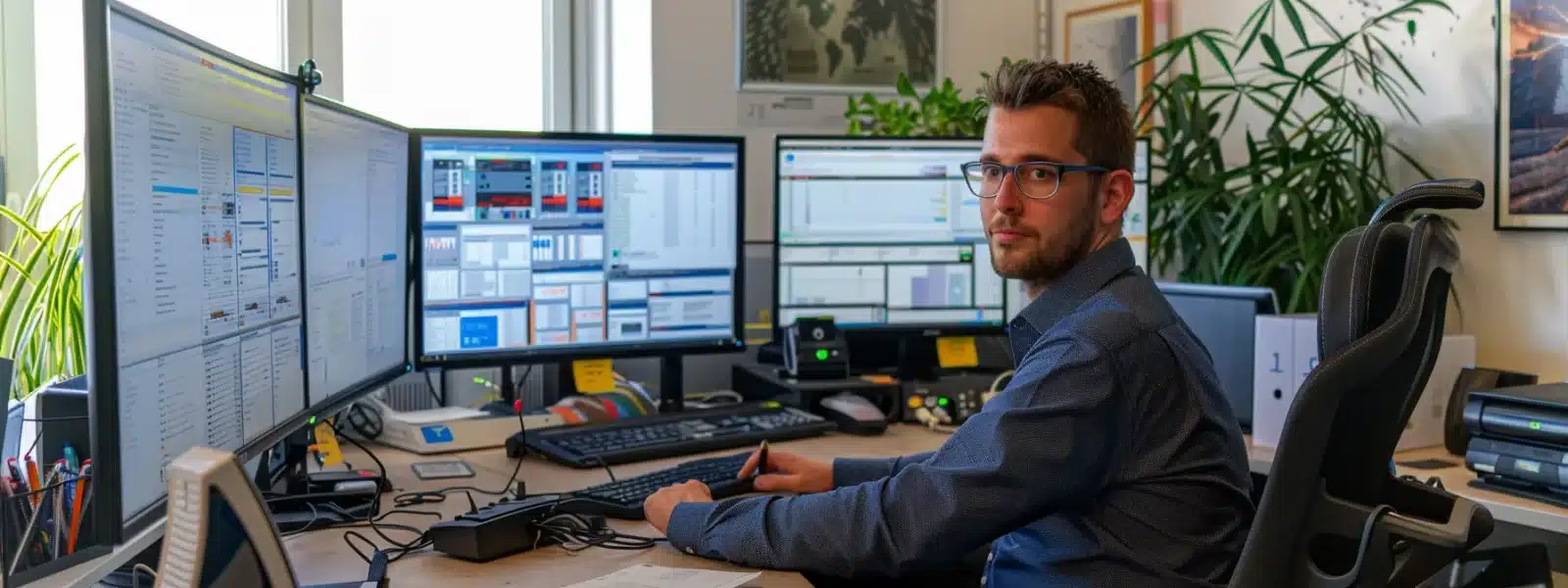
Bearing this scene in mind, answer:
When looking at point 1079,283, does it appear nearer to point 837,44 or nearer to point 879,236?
point 879,236

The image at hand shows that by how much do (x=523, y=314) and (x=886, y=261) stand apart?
2.34ft

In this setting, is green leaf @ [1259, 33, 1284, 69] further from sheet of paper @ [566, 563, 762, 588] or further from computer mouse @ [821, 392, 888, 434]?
sheet of paper @ [566, 563, 762, 588]

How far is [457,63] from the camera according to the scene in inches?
121

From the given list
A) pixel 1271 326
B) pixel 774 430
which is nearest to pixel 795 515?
pixel 774 430

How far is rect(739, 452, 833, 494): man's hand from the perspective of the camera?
1.72 meters

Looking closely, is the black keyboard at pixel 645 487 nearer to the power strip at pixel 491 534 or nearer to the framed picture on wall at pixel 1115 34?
the power strip at pixel 491 534

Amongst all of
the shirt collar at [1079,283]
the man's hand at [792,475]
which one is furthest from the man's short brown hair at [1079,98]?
the man's hand at [792,475]

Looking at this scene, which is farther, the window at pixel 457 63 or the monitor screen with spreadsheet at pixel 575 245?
the window at pixel 457 63

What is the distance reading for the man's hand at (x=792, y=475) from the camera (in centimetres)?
172

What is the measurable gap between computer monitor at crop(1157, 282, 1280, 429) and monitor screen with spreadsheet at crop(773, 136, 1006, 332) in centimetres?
38

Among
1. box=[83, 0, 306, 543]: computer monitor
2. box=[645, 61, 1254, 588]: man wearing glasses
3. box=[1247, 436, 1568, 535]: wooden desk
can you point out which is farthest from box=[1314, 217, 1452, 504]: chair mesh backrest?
box=[83, 0, 306, 543]: computer monitor

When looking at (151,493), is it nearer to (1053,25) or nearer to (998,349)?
(998,349)

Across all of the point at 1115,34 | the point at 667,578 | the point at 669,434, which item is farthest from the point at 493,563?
the point at 1115,34

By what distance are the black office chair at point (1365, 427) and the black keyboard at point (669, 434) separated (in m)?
1.03
